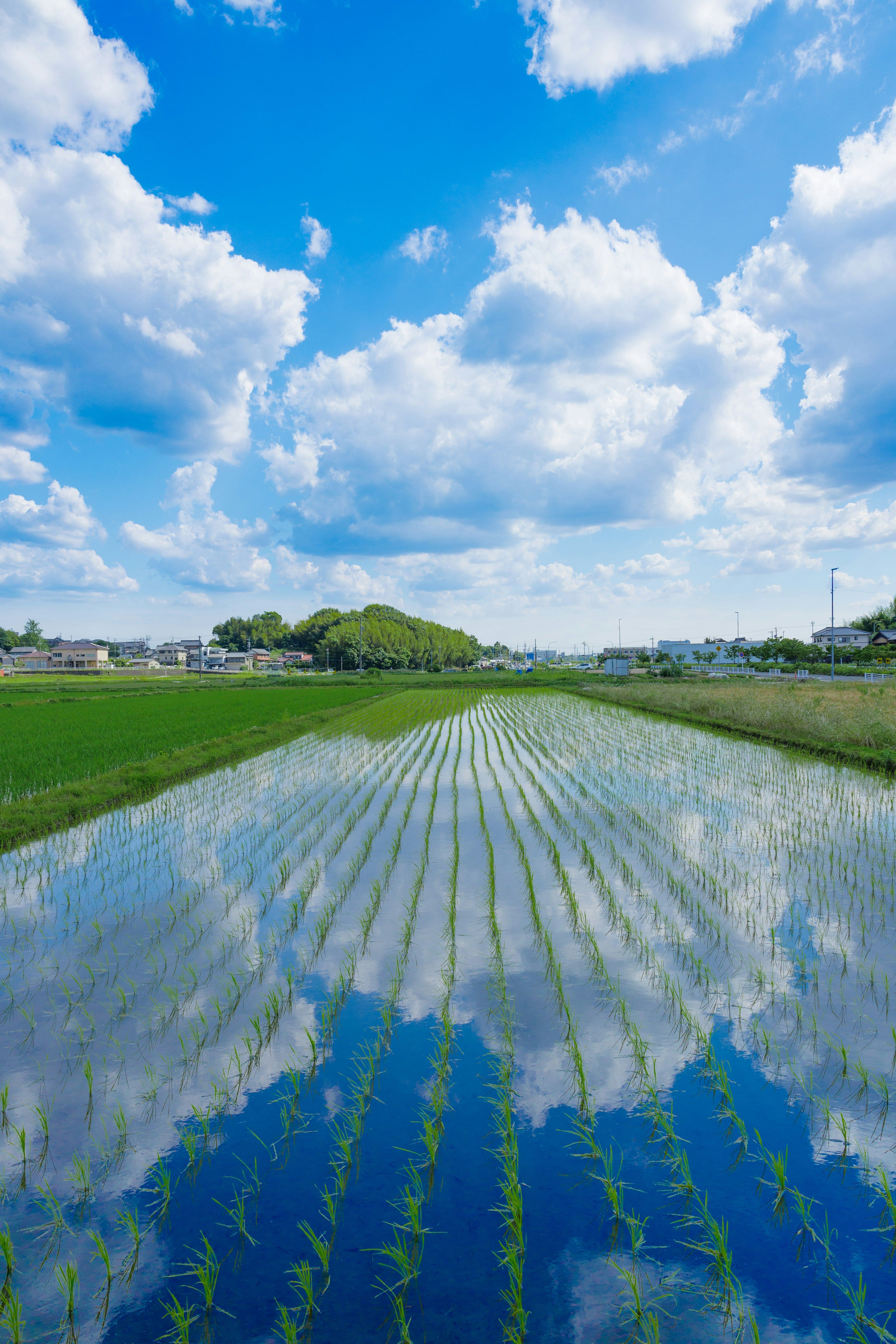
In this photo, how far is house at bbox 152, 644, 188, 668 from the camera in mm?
111375

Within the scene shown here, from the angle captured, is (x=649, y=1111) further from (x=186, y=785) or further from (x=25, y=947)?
(x=186, y=785)

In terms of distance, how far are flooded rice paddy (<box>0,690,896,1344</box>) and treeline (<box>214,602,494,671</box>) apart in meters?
59.2

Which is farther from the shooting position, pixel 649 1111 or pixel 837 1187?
pixel 649 1111

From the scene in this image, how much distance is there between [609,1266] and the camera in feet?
6.81

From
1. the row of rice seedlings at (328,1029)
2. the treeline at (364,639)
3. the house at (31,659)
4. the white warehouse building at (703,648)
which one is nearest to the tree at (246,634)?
the treeline at (364,639)

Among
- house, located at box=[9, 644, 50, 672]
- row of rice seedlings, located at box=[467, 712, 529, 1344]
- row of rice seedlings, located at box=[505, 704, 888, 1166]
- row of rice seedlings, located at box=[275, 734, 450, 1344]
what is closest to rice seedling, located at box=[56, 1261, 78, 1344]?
row of rice seedlings, located at box=[275, 734, 450, 1344]

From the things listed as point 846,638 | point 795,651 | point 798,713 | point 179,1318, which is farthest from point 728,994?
point 846,638

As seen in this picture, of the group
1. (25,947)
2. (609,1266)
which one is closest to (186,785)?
(25,947)

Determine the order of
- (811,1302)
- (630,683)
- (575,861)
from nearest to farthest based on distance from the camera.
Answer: (811,1302) → (575,861) → (630,683)

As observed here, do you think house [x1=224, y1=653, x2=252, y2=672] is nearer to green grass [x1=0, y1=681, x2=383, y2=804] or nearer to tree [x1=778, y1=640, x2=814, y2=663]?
green grass [x1=0, y1=681, x2=383, y2=804]

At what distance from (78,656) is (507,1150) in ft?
359

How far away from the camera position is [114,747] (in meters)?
12.9

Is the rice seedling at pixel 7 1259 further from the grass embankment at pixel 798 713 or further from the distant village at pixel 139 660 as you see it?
the distant village at pixel 139 660

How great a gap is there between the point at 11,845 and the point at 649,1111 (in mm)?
7103
